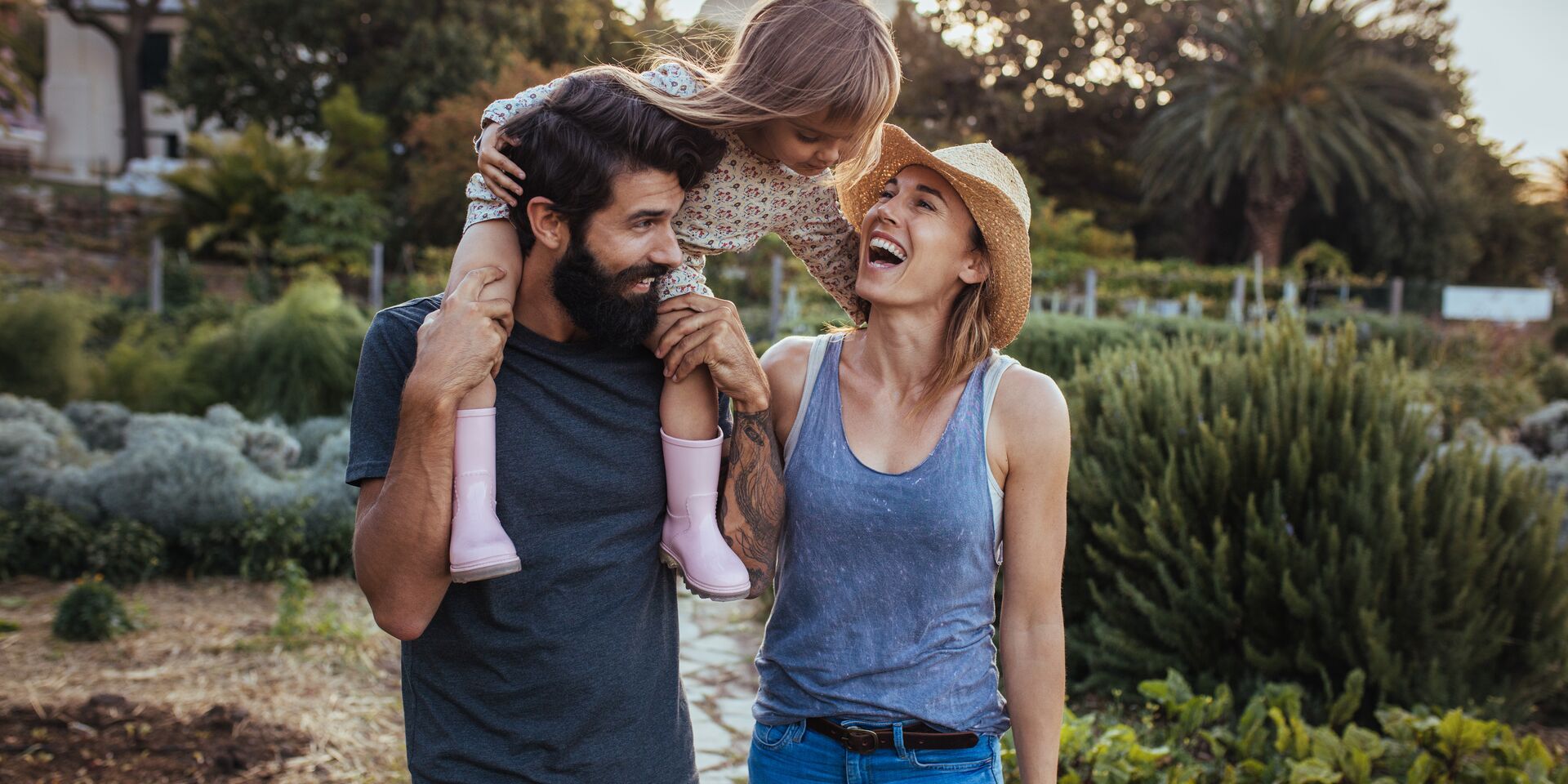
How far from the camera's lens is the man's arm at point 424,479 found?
6.18 ft

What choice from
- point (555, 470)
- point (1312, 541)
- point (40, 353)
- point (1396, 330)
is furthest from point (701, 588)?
point (1396, 330)

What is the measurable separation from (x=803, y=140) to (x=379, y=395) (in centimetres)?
104

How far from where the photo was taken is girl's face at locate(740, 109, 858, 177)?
244 centimetres

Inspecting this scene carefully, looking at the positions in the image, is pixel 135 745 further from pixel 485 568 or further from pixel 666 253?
pixel 666 253

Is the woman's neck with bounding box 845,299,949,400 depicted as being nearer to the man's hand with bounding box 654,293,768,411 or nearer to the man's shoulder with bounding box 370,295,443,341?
the man's hand with bounding box 654,293,768,411

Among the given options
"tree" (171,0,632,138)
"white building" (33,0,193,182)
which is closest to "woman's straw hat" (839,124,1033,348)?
"tree" (171,0,632,138)

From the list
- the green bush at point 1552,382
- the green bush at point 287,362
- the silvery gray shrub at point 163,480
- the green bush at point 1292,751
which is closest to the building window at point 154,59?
the green bush at point 287,362

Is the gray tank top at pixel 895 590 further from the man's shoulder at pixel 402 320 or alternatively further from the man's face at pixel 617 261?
the man's shoulder at pixel 402 320

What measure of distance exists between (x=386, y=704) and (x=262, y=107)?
28436 mm

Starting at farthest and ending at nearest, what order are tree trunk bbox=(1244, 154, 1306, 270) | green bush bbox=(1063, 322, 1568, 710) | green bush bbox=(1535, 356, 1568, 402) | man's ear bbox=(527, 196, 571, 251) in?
tree trunk bbox=(1244, 154, 1306, 270) → green bush bbox=(1535, 356, 1568, 402) → green bush bbox=(1063, 322, 1568, 710) → man's ear bbox=(527, 196, 571, 251)

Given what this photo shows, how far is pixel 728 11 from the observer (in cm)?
261

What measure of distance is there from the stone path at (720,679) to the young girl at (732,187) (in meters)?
1.99

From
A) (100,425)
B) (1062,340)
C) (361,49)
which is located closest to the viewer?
(100,425)

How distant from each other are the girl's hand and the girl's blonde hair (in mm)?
245
